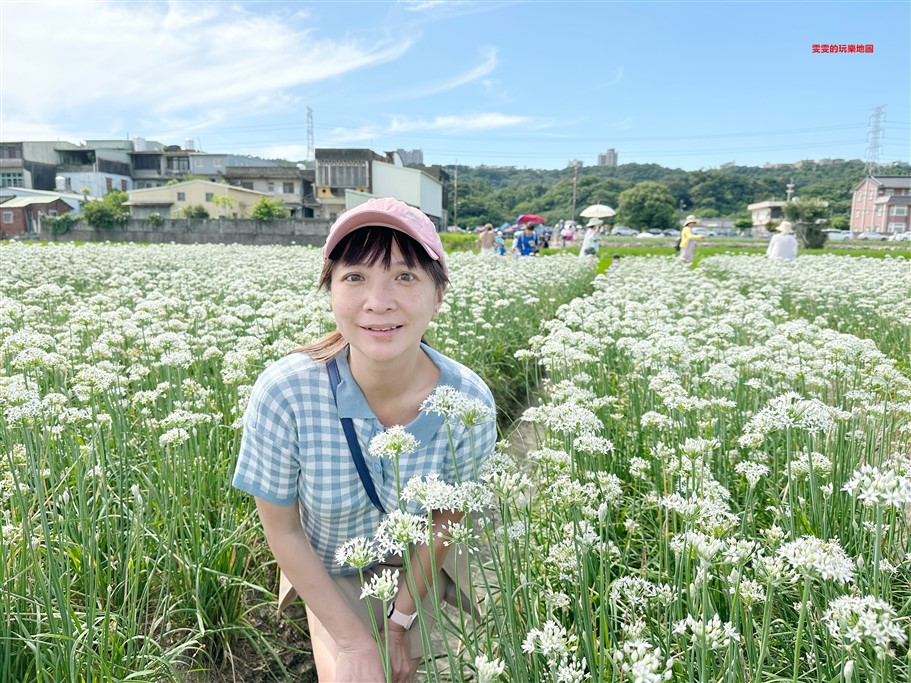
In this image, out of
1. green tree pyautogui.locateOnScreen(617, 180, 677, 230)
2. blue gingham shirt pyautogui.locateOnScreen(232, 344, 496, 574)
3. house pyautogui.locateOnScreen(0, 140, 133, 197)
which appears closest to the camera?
blue gingham shirt pyautogui.locateOnScreen(232, 344, 496, 574)

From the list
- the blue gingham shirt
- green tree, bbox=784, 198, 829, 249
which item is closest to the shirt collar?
the blue gingham shirt

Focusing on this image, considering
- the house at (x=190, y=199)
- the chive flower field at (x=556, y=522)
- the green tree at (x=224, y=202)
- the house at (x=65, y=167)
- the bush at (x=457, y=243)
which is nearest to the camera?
the chive flower field at (x=556, y=522)

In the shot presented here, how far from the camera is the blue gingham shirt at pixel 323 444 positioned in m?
2.49

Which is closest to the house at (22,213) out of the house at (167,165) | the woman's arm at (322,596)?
the house at (167,165)

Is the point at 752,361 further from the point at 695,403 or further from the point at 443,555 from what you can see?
the point at 443,555

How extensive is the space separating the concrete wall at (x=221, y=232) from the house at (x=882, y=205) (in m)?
86.0

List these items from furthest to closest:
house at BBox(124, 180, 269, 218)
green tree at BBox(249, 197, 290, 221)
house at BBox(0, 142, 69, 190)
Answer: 1. house at BBox(0, 142, 69, 190)
2. house at BBox(124, 180, 269, 218)
3. green tree at BBox(249, 197, 290, 221)

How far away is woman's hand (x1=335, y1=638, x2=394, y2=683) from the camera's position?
2.28 metres

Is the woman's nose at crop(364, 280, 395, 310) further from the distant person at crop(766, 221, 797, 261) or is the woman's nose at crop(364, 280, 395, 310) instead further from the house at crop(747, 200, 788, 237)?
the house at crop(747, 200, 788, 237)

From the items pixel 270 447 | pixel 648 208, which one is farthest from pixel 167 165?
pixel 270 447

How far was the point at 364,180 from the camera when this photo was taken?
6775cm

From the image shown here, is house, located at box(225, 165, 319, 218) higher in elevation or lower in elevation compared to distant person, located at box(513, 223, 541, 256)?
higher

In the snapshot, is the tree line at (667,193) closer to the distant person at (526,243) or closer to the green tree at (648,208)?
the green tree at (648,208)

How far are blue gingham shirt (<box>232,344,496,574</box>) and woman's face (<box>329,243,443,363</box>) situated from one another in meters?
0.28
